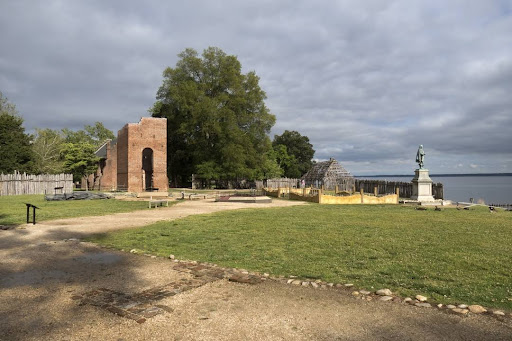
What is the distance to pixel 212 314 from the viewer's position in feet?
14.3

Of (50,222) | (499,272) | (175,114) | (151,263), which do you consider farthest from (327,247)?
(175,114)

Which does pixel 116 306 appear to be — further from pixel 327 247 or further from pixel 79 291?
pixel 327 247

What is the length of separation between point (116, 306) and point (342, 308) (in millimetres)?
2965

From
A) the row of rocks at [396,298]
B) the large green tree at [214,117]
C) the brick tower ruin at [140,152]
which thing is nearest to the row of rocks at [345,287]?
the row of rocks at [396,298]

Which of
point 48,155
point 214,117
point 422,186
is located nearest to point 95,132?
point 48,155

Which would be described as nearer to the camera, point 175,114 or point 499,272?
point 499,272

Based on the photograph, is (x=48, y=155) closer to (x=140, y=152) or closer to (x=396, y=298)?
(x=140, y=152)

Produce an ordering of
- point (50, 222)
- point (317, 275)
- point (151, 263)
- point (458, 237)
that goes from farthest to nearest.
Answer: point (50, 222)
point (458, 237)
point (151, 263)
point (317, 275)

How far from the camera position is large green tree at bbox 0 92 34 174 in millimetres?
37781

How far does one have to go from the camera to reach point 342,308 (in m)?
4.52

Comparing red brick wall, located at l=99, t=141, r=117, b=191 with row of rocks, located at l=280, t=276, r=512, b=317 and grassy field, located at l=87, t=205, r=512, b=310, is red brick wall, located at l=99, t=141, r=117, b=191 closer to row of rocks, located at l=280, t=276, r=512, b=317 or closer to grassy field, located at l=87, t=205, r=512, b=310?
Answer: grassy field, located at l=87, t=205, r=512, b=310

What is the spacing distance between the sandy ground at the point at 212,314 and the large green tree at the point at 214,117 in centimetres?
3704

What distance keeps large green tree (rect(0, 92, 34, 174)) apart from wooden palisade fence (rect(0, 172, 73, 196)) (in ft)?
16.4

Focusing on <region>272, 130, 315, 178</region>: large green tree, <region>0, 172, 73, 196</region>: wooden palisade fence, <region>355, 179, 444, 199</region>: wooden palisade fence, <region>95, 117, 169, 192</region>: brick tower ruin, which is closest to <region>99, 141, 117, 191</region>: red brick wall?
<region>95, 117, 169, 192</region>: brick tower ruin
